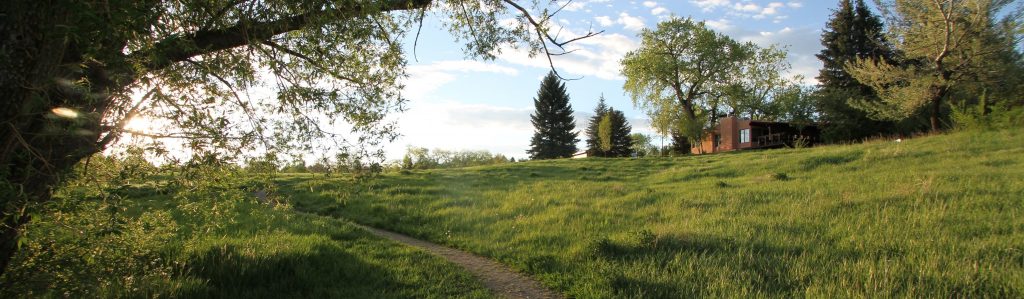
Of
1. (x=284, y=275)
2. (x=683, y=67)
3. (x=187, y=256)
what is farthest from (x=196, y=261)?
(x=683, y=67)

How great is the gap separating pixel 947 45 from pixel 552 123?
4311cm

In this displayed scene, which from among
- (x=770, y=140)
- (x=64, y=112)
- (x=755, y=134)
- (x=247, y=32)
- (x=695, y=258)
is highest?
(x=755, y=134)

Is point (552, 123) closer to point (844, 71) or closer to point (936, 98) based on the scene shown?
point (844, 71)

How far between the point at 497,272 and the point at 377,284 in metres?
1.77

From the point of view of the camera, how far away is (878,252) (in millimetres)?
6164

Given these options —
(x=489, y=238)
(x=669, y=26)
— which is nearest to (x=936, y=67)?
(x=669, y=26)

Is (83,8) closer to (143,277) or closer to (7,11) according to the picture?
(7,11)

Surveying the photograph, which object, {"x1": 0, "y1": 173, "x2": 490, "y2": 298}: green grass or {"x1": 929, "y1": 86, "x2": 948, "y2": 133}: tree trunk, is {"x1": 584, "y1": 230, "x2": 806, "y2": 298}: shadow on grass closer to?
{"x1": 0, "y1": 173, "x2": 490, "y2": 298}: green grass

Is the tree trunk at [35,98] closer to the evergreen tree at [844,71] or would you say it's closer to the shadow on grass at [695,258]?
the shadow on grass at [695,258]

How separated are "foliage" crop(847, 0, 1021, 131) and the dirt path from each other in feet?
97.9

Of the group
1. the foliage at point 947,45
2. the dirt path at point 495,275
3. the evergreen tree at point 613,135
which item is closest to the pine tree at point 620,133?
the evergreen tree at point 613,135

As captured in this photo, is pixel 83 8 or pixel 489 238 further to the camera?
pixel 489 238

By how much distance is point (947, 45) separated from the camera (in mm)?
25875

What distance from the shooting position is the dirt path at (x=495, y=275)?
6.15 m
